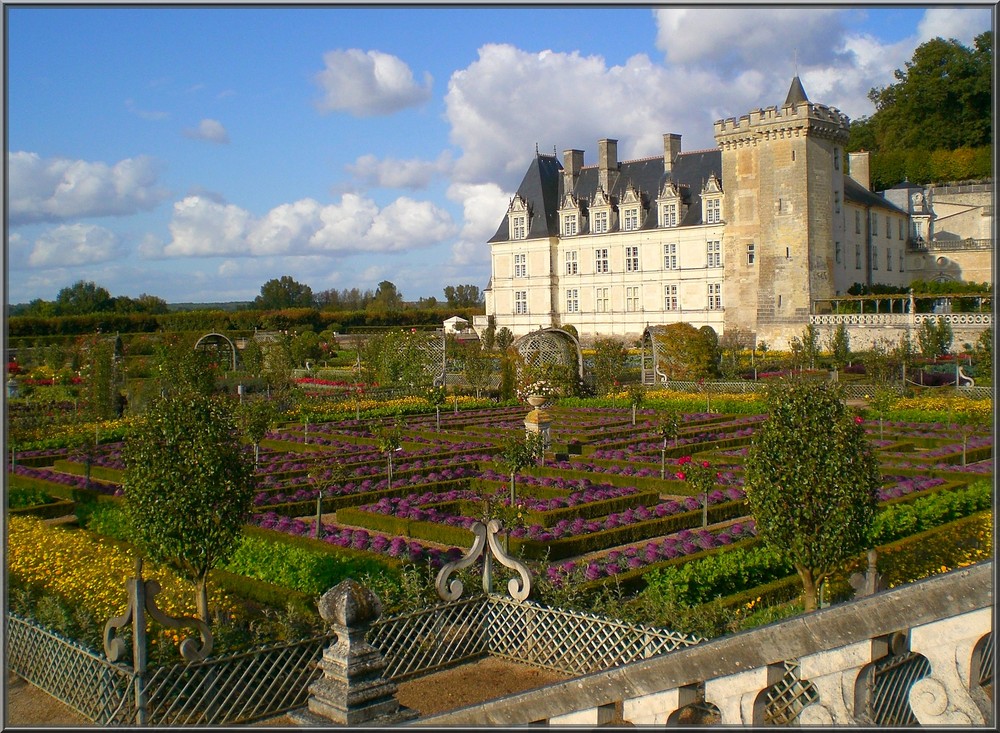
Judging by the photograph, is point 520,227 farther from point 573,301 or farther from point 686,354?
point 686,354

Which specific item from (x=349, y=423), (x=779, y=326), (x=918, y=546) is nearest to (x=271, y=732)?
(x=918, y=546)

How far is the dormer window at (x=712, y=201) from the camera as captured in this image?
1855 inches

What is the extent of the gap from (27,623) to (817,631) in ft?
25.5

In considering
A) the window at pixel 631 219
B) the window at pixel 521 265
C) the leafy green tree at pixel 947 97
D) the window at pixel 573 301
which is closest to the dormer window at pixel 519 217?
the window at pixel 521 265

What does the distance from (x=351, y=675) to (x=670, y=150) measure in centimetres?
4753

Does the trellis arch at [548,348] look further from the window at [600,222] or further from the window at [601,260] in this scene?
the window at [600,222]

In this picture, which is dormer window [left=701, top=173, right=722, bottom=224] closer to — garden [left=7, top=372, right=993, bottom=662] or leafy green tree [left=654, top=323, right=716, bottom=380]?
leafy green tree [left=654, top=323, right=716, bottom=380]

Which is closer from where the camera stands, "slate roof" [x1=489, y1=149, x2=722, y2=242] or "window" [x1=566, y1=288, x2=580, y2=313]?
"slate roof" [x1=489, y1=149, x2=722, y2=242]

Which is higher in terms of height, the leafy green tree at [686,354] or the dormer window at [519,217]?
the dormer window at [519,217]

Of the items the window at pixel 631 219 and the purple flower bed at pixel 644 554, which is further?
the window at pixel 631 219

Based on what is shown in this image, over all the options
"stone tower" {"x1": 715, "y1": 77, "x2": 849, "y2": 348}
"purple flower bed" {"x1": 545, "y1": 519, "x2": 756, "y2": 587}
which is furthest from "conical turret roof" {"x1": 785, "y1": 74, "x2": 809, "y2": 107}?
"purple flower bed" {"x1": 545, "y1": 519, "x2": 756, "y2": 587}

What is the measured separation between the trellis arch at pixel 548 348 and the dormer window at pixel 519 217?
63.3 feet

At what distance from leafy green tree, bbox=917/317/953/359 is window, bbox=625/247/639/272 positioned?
54.5ft

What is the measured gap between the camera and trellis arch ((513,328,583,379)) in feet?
114
